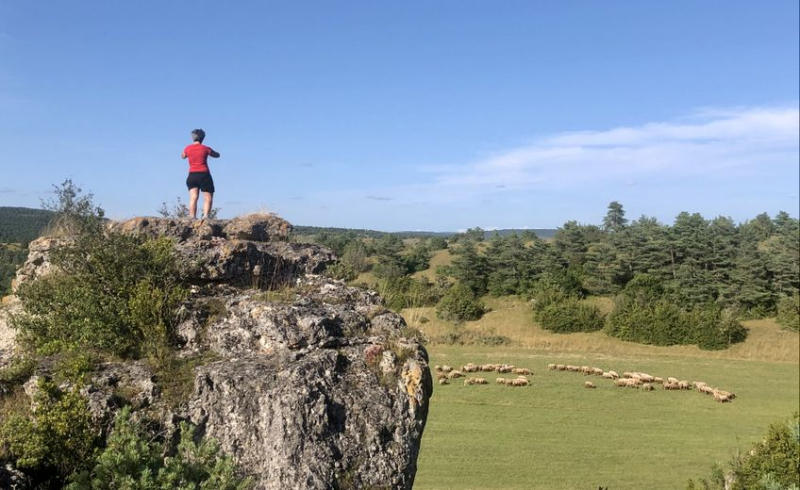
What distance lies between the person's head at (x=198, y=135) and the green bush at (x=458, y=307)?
37828mm

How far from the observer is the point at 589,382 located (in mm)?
27234

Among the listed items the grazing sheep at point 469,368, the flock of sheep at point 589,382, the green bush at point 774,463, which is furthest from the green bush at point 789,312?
the green bush at point 774,463

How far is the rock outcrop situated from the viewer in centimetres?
552

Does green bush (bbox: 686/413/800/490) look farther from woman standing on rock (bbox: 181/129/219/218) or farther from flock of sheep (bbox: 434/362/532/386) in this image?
flock of sheep (bbox: 434/362/532/386)

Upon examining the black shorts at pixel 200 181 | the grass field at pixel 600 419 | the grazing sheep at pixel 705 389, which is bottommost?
the grass field at pixel 600 419

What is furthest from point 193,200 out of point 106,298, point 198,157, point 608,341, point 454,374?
point 608,341

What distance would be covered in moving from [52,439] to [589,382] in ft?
84.9

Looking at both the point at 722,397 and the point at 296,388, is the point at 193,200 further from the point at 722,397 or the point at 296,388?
the point at 722,397

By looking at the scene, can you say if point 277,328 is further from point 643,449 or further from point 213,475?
point 643,449

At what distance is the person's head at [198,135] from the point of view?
38.3 ft

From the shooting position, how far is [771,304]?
4444cm

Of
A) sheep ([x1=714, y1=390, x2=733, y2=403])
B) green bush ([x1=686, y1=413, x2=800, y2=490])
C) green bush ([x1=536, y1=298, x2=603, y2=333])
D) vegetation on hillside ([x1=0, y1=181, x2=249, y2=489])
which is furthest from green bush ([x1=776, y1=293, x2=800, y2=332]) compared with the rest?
vegetation on hillside ([x1=0, y1=181, x2=249, y2=489])

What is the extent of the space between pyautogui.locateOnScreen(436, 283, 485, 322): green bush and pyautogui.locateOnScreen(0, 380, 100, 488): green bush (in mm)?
43105

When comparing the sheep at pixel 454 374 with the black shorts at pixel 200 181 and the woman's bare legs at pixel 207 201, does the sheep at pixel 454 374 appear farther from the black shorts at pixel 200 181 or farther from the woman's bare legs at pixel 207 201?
the black shorts at pixel 200 181
